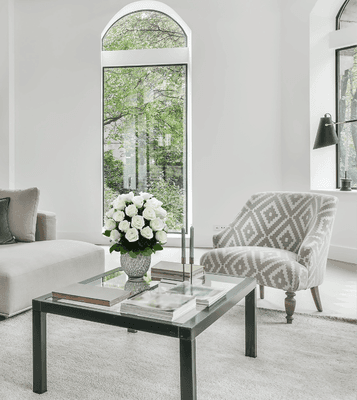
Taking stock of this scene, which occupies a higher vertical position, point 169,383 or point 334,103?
point 334,103

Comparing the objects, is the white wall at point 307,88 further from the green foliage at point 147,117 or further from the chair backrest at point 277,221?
the chair backrest at point 277,221

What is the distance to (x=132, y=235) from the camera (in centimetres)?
197

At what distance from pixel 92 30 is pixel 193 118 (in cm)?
178

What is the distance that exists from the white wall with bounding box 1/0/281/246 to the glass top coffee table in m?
3.00

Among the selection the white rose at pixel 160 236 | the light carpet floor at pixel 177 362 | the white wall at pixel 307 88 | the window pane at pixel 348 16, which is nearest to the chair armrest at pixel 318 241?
the light carpet floor at pixel 177 362

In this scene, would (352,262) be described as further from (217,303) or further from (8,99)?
(8,99)

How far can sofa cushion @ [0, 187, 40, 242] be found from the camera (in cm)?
317

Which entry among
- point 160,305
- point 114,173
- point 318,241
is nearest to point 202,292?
point 160,305

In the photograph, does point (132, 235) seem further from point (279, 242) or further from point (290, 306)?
point (279, 242)

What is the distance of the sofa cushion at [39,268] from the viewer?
2474 millimetres

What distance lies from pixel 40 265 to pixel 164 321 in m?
1.43

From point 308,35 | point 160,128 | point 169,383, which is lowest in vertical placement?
point 169,383

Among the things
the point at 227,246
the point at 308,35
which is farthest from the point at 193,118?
the point at 227,246

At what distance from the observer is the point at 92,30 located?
17.4ft
